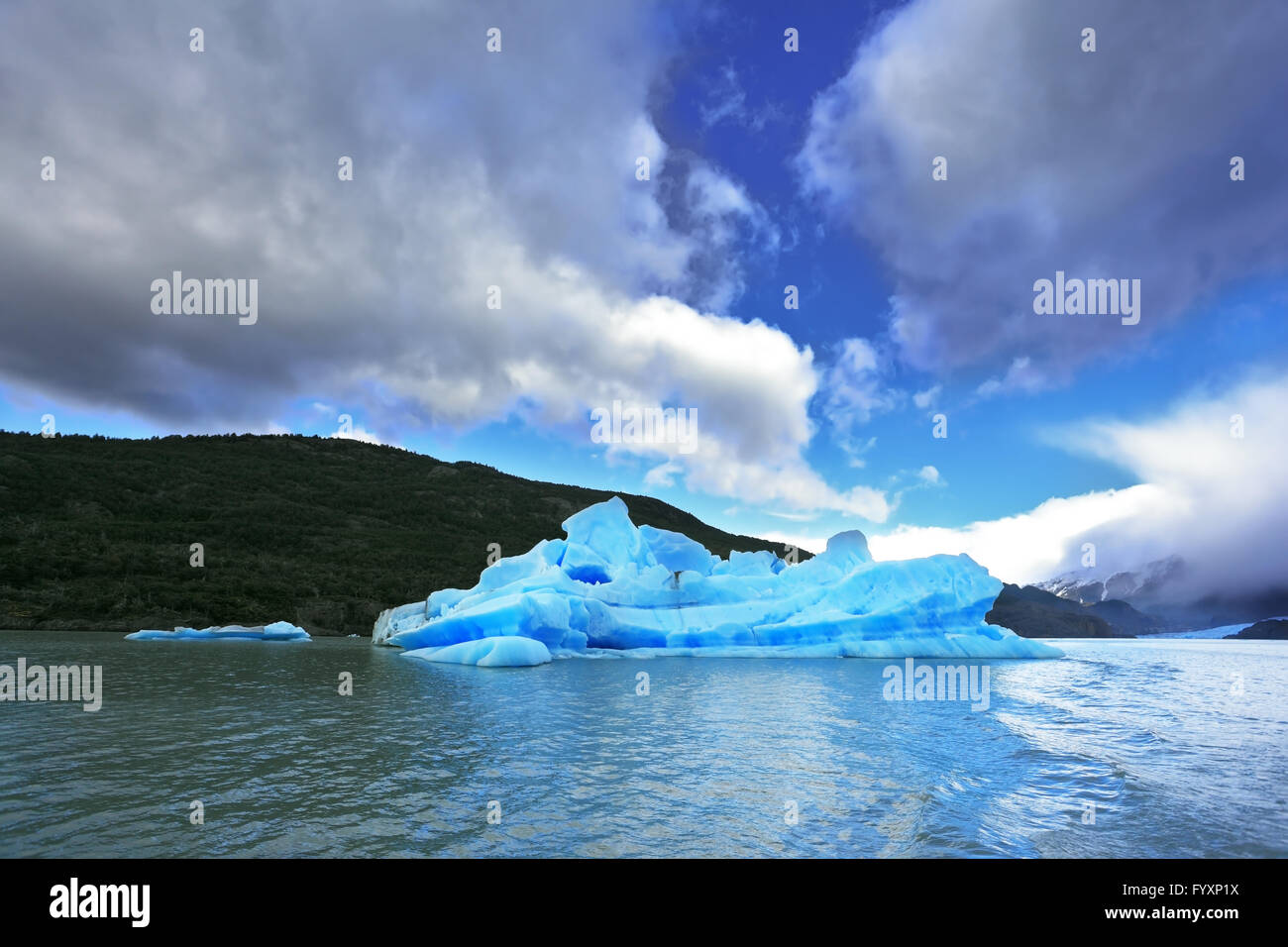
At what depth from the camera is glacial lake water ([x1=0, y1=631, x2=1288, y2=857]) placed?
5492 mm

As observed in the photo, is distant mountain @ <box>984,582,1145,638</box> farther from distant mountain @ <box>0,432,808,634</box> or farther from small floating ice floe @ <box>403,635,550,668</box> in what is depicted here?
small floating ice floe @ <box>403,635,550,668</box>

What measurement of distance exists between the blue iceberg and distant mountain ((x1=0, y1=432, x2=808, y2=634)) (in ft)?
25.4

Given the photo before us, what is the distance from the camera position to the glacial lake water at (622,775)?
18.0 feet

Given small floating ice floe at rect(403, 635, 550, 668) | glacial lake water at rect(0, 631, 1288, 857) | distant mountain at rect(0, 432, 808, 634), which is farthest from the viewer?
distant mountain at rect(0, 432, 808, 634)

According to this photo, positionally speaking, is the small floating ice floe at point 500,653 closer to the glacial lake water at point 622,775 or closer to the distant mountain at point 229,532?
the glacial lake water at point 622,775

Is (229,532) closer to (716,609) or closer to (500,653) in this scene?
(500,653)

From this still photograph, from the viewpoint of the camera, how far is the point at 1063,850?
554 cm

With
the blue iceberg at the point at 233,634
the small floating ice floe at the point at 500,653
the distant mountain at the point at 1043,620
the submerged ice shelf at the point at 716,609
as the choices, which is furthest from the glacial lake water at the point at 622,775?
the distant mountain at the point at 1043,620

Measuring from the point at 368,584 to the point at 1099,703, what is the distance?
4625 centimetres

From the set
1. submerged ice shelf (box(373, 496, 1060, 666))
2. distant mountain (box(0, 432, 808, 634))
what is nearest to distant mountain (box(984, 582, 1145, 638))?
distant mountain (box(0, 432, 808, 634))
